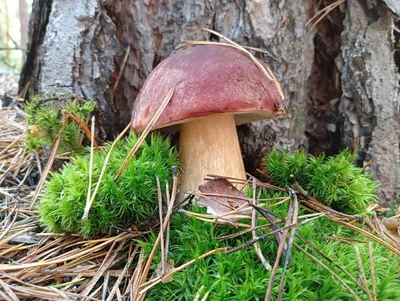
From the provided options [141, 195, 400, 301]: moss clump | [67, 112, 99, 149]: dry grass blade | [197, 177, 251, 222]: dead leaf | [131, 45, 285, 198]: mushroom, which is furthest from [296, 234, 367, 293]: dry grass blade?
[67, 112, 99, 149]: dry grass blade

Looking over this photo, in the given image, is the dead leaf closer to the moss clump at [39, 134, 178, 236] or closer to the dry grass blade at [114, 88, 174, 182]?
the moss clump at [39, 134, 178, 236]

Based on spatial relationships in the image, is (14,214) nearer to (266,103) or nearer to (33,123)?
(33,123)

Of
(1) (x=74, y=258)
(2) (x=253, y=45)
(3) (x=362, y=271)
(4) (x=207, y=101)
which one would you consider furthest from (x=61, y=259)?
(2) (x=253, y=45)

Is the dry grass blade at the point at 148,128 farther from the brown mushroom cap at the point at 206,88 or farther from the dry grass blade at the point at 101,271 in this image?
the dry grass blade at the point at 101,271

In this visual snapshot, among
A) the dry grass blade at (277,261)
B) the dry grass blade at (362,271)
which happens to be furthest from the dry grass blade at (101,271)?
the dry grass blade at (362,271)

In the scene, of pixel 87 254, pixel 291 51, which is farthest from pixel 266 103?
pixel 87 254

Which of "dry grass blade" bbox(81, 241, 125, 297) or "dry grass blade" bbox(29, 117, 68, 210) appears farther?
"dry grass blade" bbox(29, 117, 68, 210)
